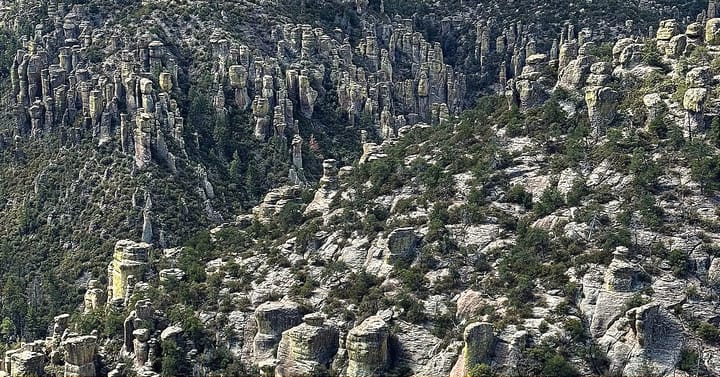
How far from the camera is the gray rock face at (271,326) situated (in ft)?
251

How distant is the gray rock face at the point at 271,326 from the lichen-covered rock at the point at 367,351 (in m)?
4.81

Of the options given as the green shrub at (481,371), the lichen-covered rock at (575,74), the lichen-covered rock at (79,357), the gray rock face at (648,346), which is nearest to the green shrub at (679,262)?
the gray rock face at (648,346)

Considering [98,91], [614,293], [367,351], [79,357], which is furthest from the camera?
[98,91]

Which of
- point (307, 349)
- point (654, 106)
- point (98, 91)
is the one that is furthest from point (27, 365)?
point (98, 91)

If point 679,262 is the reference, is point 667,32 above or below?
above

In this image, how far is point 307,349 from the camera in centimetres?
7369

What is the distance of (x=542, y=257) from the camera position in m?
76.9

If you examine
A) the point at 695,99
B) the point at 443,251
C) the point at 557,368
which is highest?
the point at 695,99

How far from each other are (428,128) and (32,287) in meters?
40.1

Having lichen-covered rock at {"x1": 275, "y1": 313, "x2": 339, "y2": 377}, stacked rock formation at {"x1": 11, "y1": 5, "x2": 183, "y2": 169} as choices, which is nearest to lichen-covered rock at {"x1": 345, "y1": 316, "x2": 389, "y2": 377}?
lichen-covered rock at {"x1": 275, "y1": 313, "x2": 339, "y2": 377}

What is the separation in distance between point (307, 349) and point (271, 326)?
3699 millimetres

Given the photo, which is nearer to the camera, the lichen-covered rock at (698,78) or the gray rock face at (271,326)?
the gray rock face at (271,326)

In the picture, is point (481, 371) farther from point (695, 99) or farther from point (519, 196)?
point (695, 99)

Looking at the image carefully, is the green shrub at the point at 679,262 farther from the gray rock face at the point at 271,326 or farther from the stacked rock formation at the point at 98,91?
the stacked rock formation at the point at 98,91
